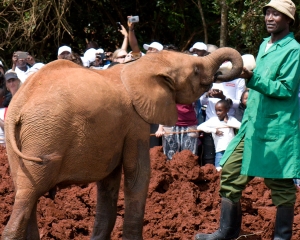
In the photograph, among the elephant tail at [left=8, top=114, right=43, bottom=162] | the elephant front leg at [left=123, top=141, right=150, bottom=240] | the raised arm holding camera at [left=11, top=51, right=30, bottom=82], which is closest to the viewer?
the elephant tail at [left=8, top=114, right=43, bottom=162]

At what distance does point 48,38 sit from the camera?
1723cm

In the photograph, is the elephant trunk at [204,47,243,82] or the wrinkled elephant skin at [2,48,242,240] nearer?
the wrinkled elephant skin at [2,48,242,240]

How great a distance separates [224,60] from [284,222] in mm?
1579

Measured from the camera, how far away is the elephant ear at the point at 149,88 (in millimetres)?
7672

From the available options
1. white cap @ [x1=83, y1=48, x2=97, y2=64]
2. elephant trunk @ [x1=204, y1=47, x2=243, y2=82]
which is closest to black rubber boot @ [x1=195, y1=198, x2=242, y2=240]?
elephant trunk @ [x1=204, y1=47, x2=243, y2=82]

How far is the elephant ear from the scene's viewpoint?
7.67 m

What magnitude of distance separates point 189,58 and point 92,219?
6.98 feet

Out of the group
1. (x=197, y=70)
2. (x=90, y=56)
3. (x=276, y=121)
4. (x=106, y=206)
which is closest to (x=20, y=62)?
(x=90, y=56)

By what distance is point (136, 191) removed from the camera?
7.88 metres

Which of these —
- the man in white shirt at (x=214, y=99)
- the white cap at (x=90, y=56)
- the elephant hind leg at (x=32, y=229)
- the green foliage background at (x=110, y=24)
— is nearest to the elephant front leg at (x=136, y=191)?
the elephant hind leg at (x=32, y=229)

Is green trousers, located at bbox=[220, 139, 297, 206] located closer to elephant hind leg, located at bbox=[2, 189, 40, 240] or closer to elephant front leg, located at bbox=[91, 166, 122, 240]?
elephant front leg, located at bbox=[91, 166, 122, 240]

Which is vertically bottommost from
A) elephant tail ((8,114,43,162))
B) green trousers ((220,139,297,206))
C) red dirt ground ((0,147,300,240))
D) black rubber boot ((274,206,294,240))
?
red dirt ground ((0,147,300,240))

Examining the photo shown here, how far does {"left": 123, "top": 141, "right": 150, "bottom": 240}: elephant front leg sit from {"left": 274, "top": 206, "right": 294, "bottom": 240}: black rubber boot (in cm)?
130

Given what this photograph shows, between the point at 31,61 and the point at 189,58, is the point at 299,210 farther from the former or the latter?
the point at 31,61
